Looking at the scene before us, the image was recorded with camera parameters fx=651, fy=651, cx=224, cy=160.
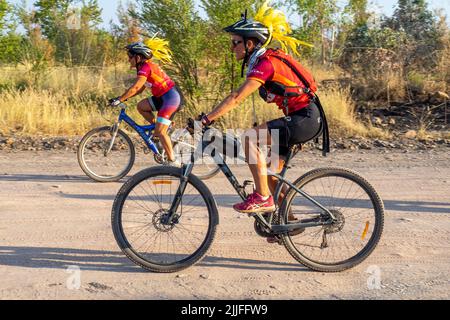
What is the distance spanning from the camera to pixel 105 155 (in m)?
9.59

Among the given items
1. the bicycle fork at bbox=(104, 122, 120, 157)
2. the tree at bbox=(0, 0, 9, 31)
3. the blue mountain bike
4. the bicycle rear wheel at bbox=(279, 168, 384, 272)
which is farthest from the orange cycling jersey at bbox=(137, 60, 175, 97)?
the tree at bbox=(0, 0, 9, 31)

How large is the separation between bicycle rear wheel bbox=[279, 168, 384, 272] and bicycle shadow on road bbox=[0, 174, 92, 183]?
446 centimetres

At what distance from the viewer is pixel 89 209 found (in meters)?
7.33

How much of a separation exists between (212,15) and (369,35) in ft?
31.2

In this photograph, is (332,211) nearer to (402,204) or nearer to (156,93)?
(402,204)

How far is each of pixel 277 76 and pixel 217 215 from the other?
1193 mm

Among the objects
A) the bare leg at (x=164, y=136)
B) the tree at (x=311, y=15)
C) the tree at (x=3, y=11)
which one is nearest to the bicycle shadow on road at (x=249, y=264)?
the bare leg at (x=164, y=136)

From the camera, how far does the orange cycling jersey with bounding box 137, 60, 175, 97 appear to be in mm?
9031

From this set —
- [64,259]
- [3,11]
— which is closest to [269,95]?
[64,259]

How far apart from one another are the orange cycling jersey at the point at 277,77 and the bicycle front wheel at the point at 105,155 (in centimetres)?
443

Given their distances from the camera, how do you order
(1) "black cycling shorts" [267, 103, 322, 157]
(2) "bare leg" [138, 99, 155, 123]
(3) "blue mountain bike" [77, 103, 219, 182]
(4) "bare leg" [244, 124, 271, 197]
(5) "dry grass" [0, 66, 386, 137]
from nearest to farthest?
1. (4) "bare leg" [244, 124, 271, 197]
2. (1) "black cycling shorts" [267, 103, 322, 157]
3. (3) "blue mountain bike" [77, 103, 219, 182]
4. (2) "bare leg" [138, 99, 155, 123]
5. (5) "dry grass" [0, 66, 386, 137]

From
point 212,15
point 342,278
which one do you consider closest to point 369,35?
point 212,15

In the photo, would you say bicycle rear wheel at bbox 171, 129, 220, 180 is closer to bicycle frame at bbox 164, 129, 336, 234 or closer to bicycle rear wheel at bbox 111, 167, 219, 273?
bicycle rear wheel at bbox 111, 167, 219, 273
